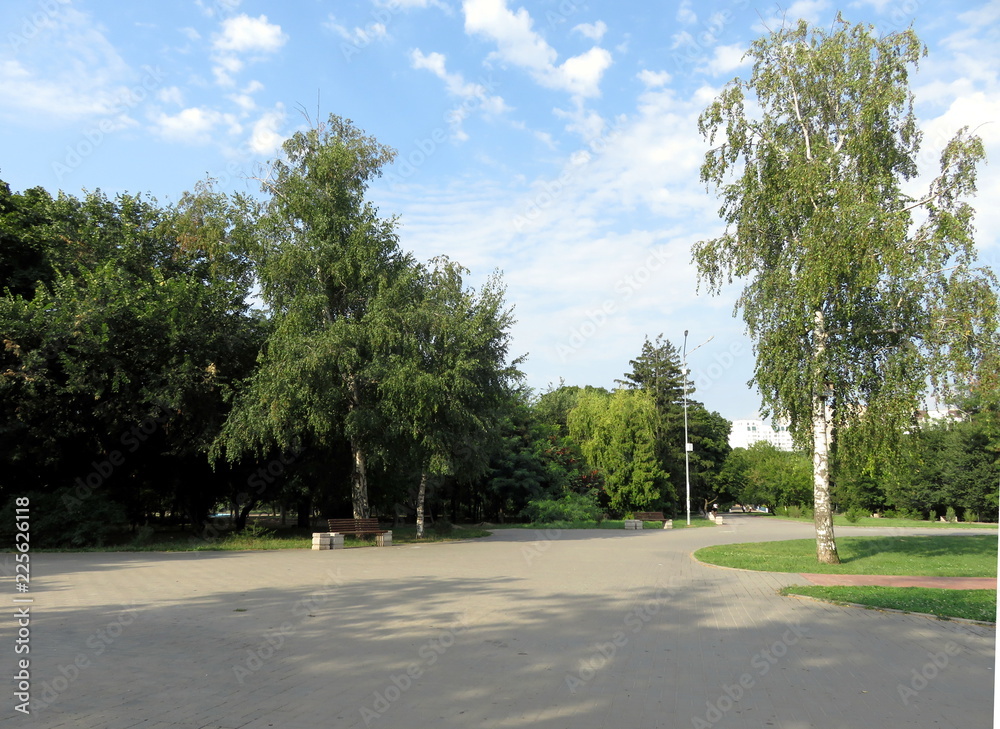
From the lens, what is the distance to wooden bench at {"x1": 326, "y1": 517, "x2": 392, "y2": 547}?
76.9 ft

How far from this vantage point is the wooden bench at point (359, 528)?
23.5m

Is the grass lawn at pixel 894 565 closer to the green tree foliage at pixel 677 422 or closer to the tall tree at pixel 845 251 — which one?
the tall tree at pixel 845 251

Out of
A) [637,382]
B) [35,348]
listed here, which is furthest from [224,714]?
[637,382]

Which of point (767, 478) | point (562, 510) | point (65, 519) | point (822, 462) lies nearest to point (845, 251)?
point (822, 462)

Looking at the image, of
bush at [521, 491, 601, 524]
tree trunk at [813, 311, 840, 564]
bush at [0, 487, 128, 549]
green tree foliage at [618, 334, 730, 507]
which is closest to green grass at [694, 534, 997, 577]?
tree trunk at [813, 311, 840, 564]

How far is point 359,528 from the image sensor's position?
23859 mm

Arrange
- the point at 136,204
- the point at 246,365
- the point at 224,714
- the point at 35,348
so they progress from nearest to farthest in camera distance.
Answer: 1. the point at 224,714
2. the point at 35,348
3. the point at 246,365
4. the point at 136,204

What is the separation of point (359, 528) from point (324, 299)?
7.96 meters

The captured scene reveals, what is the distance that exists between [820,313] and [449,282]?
1587 centimetres

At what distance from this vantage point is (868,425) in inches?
701

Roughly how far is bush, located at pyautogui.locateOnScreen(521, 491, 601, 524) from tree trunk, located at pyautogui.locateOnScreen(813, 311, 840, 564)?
2332cm

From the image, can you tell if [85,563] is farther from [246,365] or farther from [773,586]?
[773,586]

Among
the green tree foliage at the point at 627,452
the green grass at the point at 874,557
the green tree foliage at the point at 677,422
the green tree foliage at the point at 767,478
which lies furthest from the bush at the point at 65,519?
the green tree foliage at the point at 767,478

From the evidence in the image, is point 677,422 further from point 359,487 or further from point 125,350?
point 125,350
